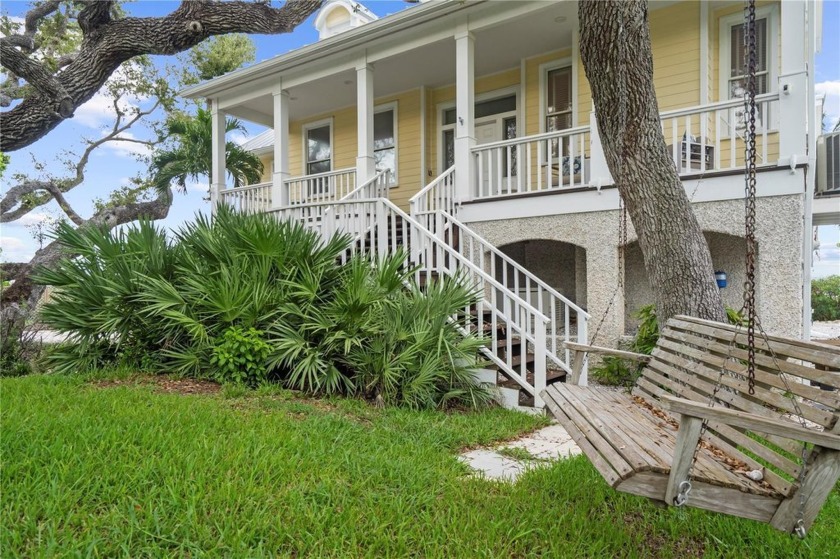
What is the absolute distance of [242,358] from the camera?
5273mm

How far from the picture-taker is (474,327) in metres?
6.39

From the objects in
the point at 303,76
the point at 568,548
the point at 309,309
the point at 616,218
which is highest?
the point at 303,76

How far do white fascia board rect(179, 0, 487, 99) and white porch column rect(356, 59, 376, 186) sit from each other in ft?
1.60

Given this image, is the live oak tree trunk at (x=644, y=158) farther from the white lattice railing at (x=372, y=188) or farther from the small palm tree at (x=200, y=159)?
the small palm tree at (x=200, y=159)

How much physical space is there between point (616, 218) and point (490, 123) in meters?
4.36

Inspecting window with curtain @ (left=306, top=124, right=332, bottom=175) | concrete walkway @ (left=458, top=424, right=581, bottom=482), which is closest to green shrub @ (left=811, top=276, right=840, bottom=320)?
window with curtain @ (left=306, top=124, right=332, bottom=175)

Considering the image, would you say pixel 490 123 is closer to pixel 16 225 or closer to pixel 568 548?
pixel 568 548

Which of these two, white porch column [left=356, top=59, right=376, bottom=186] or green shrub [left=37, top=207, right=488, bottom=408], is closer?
green shrub [left=37, top=207, right=488, bottom=408]

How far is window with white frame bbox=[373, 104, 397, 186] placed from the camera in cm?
Result: 1186

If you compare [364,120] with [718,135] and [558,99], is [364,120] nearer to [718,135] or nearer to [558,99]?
[558,99]

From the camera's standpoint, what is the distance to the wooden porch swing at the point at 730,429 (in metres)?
1.92

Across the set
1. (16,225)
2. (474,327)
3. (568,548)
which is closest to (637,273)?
(474,327)

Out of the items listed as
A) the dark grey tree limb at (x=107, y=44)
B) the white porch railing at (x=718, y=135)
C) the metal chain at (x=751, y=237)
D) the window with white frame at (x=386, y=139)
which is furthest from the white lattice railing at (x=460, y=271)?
the dark grey tree limb at (x=107, y=44)

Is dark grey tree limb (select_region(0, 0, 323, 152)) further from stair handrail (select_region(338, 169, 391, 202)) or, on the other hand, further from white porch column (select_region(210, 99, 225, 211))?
stair handrail (select_region(338, 169, 391, 202))
